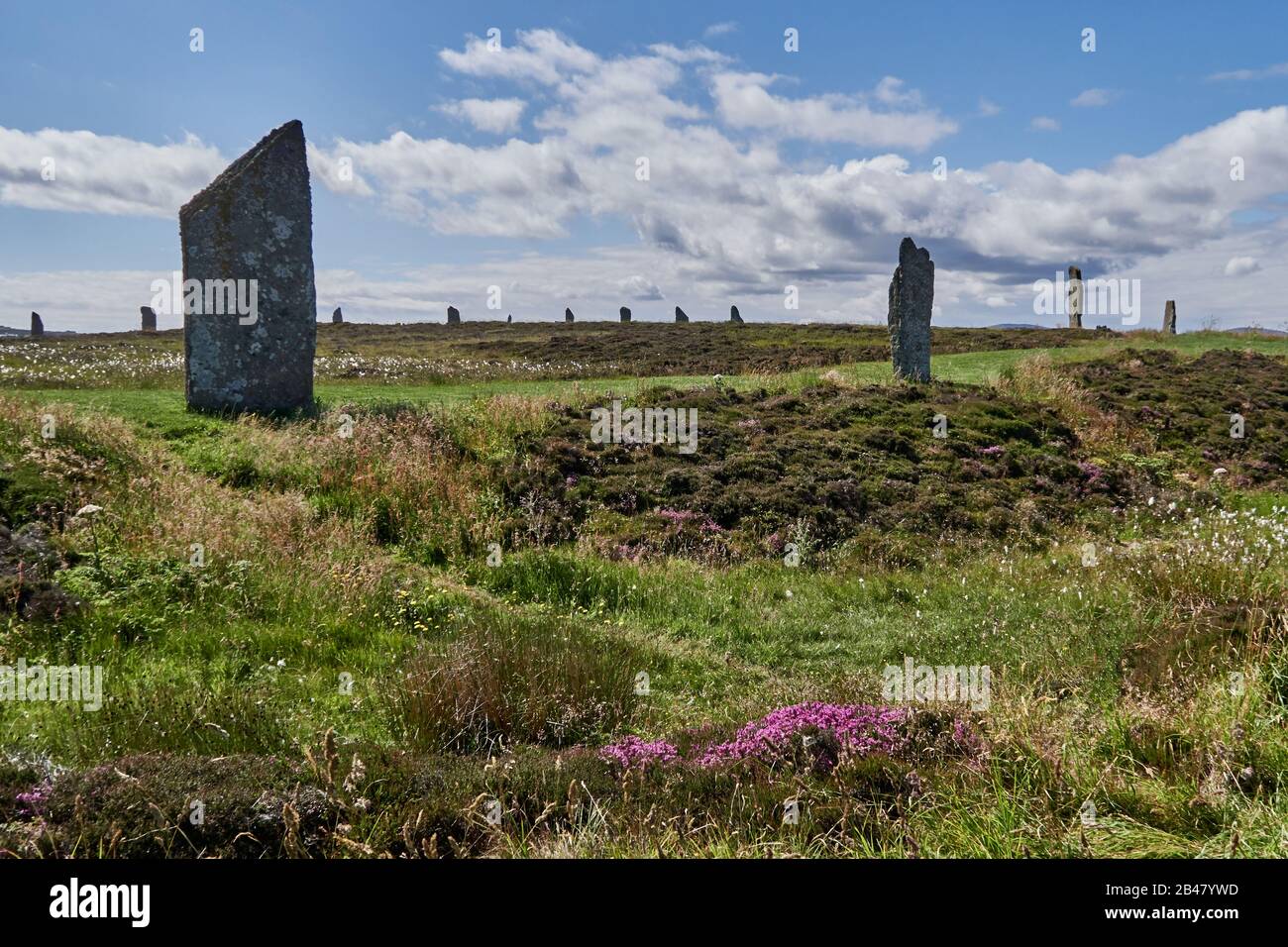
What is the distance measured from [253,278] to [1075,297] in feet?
162

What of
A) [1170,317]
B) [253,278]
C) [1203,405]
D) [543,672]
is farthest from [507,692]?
[1170,317]

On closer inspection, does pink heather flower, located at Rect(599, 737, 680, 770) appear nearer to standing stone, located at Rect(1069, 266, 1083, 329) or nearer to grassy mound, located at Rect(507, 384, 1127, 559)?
grassy mound, located at Rect(507, 384, 1127, 559)

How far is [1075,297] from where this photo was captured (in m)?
50.4

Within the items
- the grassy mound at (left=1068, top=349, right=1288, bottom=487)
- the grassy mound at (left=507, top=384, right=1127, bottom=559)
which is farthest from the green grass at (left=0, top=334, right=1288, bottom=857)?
the grassy mound at (left=1068, top=349, right=1288, bottom=487)

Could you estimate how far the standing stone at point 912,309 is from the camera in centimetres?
2464

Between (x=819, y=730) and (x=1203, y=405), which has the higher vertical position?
(x=1203, y=405)

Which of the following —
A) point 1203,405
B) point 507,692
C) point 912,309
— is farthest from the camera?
point 912,309

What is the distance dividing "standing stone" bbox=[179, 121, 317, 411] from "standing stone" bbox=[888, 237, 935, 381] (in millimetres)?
16737

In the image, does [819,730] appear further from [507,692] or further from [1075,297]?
[1075,297]

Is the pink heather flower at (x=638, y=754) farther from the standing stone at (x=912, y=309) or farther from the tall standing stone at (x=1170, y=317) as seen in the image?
the tall standing stone at (x=1170, y=317)

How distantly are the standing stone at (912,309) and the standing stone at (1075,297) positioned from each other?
2906 centimetres

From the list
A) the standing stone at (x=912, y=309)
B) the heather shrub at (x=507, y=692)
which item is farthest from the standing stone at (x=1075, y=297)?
the heather shrub at (x=507, y=692)

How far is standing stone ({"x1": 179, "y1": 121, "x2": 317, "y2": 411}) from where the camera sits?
52.2 ft

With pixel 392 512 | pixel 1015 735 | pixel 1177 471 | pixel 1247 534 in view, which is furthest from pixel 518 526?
pixel 1177 471
